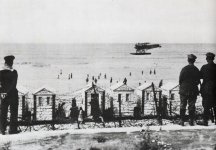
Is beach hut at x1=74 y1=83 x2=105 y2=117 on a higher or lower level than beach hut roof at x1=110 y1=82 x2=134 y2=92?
lower

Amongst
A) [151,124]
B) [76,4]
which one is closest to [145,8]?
[76,4]

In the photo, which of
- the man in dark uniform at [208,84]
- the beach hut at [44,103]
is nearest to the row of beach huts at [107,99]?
the beach hut at [44,103]

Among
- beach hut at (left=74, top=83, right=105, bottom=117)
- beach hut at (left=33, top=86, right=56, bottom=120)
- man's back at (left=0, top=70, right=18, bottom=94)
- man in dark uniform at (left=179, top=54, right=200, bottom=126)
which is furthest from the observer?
man in dark uniform at (left=179, top=54, right=200, bottom=126)

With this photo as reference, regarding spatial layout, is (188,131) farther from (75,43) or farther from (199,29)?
(75,43)

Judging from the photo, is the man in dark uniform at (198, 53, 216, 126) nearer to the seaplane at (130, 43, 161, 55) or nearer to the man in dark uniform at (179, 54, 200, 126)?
the man in dark uniform at (179, 54, 200, 126)

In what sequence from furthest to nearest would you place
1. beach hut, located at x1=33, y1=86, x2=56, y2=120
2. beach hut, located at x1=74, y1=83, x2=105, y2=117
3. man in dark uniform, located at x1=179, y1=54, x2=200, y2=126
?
man in dark uniform, located at x1=179, y1=54, x2=200, y2=126, beach hut, located at x1=74, y1=83, x2=105, y2=117, beach hut, located at x1=33, y1=86, x2=56, y2=120

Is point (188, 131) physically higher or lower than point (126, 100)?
lower

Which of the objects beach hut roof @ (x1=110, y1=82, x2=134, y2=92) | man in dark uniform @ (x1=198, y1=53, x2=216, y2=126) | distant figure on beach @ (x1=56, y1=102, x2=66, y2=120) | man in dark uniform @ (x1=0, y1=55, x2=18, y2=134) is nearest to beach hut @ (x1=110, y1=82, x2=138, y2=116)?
beach hut roof @ (x1=110, y1=82, x2=134, y2=92)

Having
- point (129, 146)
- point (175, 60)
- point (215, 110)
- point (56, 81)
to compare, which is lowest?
point (129, 146)
